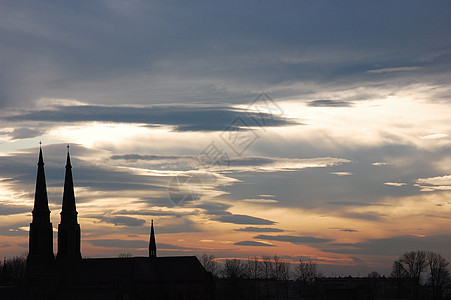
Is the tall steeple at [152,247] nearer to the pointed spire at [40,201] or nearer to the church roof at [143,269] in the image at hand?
the church roof at [143,269]

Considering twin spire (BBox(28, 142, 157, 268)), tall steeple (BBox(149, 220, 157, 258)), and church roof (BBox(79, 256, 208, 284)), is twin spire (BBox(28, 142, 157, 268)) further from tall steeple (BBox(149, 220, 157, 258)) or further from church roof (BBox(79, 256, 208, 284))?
tall steeple (BBox(149, 220, 157, 258))

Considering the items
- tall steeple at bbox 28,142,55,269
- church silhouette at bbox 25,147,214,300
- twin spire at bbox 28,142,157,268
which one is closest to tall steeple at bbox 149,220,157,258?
church silhouette at bbox 25,147,214,300

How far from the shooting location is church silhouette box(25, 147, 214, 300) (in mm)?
120188

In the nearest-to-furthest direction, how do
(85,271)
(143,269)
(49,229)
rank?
(49,229) < (85,271) < (143,269)

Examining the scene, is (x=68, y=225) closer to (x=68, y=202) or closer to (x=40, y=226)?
(x=68, y=202)

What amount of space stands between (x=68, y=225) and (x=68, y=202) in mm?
4460

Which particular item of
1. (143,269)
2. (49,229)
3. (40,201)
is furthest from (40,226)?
(143,269)

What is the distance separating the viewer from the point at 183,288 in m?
133

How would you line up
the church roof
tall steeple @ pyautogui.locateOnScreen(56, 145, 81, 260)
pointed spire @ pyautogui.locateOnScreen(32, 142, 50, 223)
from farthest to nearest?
the church roof
tall steeple @ pyautogui.locateOnScreen(56, 145, 81, 260)
pointed spire @ pyautogui.locateOnScreen(32, 142, 50, 223)

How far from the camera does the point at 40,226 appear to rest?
118750mm

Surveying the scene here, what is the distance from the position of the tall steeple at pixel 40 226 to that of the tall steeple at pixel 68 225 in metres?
3.53

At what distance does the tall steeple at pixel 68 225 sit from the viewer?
124m

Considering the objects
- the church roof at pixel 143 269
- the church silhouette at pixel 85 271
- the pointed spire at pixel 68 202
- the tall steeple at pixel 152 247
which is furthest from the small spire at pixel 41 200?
the tall steeple at pixel 152 247

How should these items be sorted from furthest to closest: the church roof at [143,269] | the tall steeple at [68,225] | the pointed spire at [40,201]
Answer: the church roof at [143,269]
the tall steeple at [68,225]
the pointed spire at [40,201]
